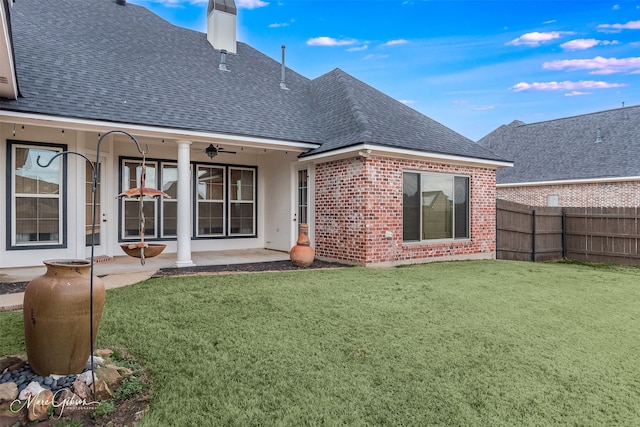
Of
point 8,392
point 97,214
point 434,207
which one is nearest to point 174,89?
point 97,214

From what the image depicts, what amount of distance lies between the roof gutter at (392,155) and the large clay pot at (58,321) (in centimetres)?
628

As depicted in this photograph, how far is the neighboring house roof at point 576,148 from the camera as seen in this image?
16812mm

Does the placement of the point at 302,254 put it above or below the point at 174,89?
below

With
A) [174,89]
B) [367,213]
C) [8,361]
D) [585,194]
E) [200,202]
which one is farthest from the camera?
[585,194]

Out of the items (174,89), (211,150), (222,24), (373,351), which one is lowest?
(373,351)

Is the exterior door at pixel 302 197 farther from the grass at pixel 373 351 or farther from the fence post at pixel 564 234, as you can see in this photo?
the fence post at pixel 564 234

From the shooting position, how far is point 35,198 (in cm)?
791

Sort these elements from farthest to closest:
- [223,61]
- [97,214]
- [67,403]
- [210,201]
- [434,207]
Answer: [223,61], [210,201], [434,207], [97,214], [67,403]

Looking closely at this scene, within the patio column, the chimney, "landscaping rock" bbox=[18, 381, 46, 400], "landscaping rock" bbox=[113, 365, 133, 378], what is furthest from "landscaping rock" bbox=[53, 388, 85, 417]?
the chimney

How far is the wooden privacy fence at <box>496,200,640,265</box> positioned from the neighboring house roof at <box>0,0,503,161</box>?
246 cm

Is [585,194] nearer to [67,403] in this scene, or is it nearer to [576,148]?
[576,148]

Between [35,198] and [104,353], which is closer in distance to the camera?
[104,353]

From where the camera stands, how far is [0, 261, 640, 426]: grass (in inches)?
107

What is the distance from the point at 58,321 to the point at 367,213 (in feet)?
21.2
